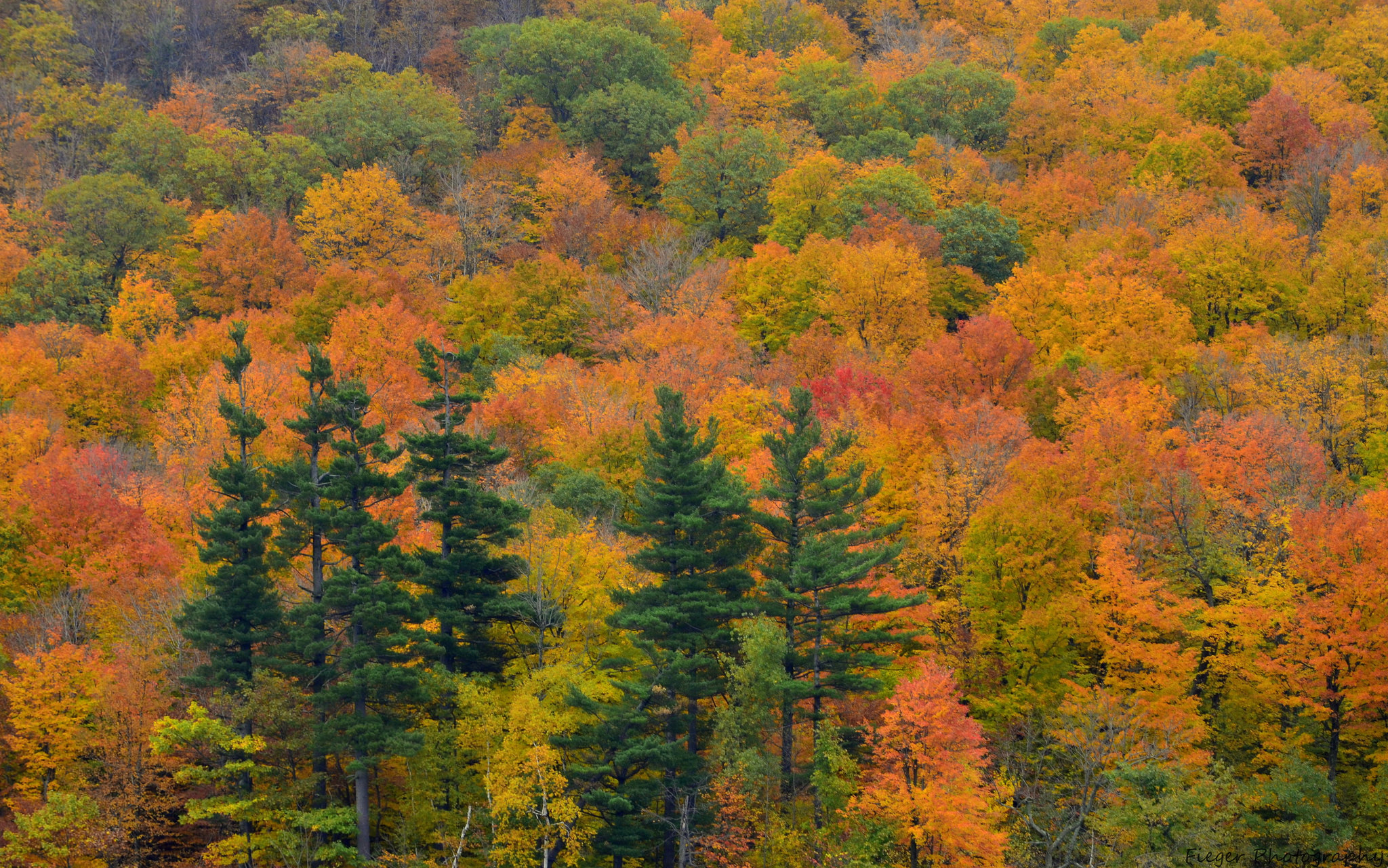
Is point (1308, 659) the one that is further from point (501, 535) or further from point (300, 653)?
point (300, 653)

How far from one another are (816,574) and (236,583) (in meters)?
20.1

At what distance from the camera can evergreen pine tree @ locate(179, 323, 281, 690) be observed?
4175 centimetres

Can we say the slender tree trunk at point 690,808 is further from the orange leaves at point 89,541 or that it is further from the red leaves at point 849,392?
the orange leaves at point 89,541

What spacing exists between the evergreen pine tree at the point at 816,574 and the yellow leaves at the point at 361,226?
47318 millimetres

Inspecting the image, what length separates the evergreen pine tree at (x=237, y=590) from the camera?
4169cm

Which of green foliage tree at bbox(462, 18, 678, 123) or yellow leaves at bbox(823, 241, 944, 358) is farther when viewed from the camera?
green foliage tree at bbox(462, 18, 678, 123)

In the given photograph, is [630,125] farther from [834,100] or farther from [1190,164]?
[1190,164]

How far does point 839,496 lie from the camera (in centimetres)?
4359

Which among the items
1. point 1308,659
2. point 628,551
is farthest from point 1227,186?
point 628,551

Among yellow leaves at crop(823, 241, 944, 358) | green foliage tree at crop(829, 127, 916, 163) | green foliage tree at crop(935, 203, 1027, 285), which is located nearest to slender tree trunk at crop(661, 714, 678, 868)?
yellow leaves at crop(823, 241, 944, 358)

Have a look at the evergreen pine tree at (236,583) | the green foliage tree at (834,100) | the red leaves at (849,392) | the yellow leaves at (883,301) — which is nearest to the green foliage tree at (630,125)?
the green foliage tree at (834,100)

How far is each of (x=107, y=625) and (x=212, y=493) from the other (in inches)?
314

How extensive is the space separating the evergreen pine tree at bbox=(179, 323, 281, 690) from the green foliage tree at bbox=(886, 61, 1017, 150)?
64850 millimetres
